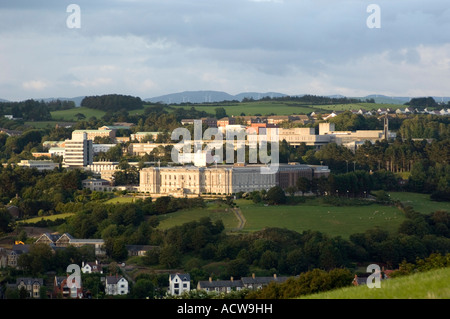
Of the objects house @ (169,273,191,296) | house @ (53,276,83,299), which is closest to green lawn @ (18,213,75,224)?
house @ (53,276,83,299)

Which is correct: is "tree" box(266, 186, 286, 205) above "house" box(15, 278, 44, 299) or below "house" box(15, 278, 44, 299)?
above

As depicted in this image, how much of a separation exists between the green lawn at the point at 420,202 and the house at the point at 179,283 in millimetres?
21825

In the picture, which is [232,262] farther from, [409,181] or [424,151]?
[424,151]

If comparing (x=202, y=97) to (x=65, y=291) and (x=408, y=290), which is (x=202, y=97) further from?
(x=408, y=290)

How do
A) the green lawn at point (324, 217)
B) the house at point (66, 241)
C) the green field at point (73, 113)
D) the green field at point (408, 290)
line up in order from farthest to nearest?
the green field at point (73, 113)
the green lawn at point (324, 217)
the house at point (66, 241)
the green field at point (408, 290)

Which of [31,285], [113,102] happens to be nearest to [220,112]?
[113,102]

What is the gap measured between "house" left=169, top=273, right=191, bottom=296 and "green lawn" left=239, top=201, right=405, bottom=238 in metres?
11.8

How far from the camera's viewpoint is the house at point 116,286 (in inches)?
1366

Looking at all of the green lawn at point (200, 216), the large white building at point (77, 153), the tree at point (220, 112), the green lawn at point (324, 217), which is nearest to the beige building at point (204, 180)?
the green lawn at point (324, 217)

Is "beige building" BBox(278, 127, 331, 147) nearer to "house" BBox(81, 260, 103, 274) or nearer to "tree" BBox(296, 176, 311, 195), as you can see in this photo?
"tree" BBox(296, 176, 311, 195)

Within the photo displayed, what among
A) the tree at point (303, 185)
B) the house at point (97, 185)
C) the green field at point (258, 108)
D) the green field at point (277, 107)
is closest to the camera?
the tree at point (303, 185)

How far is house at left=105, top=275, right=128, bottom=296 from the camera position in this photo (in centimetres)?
3469

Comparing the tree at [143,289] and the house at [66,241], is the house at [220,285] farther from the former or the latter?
the house at [66,241]
